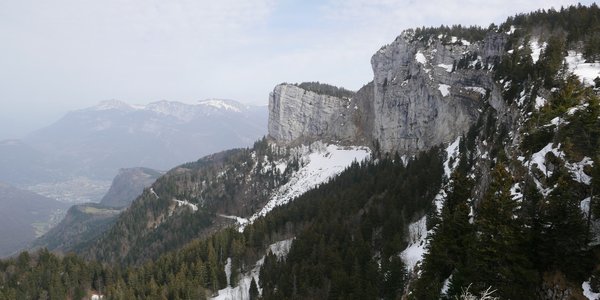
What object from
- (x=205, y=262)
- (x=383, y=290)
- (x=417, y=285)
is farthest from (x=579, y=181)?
(x=205, y=262)

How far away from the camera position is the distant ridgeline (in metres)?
40.1

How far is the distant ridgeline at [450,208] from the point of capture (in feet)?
132

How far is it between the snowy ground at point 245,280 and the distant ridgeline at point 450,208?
50 centimetres

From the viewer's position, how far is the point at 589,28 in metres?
87.6

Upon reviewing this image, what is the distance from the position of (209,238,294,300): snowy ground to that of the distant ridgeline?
502 mm

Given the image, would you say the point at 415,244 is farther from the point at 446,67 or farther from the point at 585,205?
the point at 446,67

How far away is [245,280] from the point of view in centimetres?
11856

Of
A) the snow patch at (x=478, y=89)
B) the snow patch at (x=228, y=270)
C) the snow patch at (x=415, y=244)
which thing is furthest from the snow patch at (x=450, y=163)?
the snow patch at (x=228, y=270)

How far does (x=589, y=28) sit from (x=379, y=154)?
117 m

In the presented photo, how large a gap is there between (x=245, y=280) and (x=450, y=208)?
76419 mm

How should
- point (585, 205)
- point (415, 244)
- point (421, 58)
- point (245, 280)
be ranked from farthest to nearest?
1. point (421, 58)
2. point (245, 280)
3. point (415, 244)
4. point (585, 205)

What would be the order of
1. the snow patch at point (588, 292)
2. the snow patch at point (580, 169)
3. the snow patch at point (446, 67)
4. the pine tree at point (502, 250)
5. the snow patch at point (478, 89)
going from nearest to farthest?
the snow patch at point (588, 292)
the pine tree at point (502, 250)
the snow patch at point (580, 169)
the snow patch at point (478, 89)
the snow patch at point (446, 67)

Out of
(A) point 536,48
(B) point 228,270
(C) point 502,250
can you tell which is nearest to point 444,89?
(A) point 536,48

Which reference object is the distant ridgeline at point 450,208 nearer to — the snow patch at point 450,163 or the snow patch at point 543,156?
the snow patch at point 543,156
